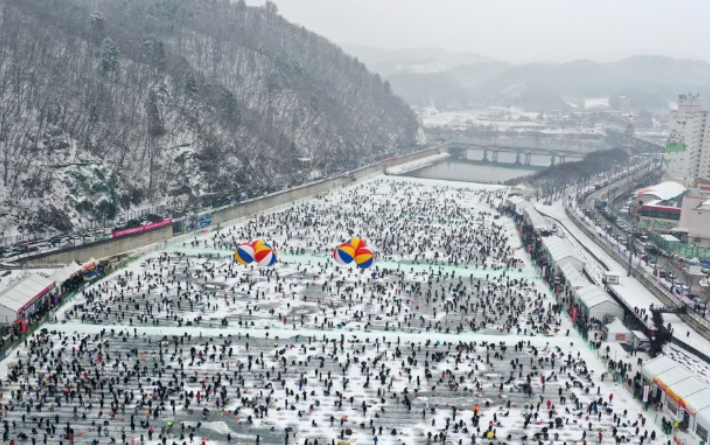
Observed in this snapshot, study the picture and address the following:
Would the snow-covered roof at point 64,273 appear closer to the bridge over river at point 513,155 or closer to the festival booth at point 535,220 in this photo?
the festival booth at point 535,220

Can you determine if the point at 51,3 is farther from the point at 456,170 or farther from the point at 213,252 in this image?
the point at 456,170

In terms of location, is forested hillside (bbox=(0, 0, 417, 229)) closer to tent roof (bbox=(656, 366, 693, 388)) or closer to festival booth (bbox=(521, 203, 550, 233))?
festival booth (bbox=(521, 203, 550, 233))

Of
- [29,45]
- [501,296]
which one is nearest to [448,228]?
[501,296]

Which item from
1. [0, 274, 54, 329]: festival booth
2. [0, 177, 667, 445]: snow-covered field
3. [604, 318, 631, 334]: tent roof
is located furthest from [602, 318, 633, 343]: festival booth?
[0, 274, 54, 329]: festival booth

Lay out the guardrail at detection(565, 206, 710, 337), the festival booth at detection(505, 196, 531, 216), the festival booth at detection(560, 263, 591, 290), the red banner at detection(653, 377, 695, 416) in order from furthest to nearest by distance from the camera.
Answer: the festival booth at detection(505, 196, 531, 216)
the festival booth at detection(560, 263, 591, 290)
the guardrail at detection(565, 206, 710, 337)
the red banner at detection(653, 377, 695, 416)

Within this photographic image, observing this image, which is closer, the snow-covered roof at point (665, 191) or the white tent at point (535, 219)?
the white tent at point (535, 219)

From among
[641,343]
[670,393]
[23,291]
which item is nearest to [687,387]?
[670,393]

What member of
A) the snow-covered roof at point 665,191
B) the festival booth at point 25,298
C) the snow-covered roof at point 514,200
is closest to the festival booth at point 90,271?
the festival booth at point 25,298
